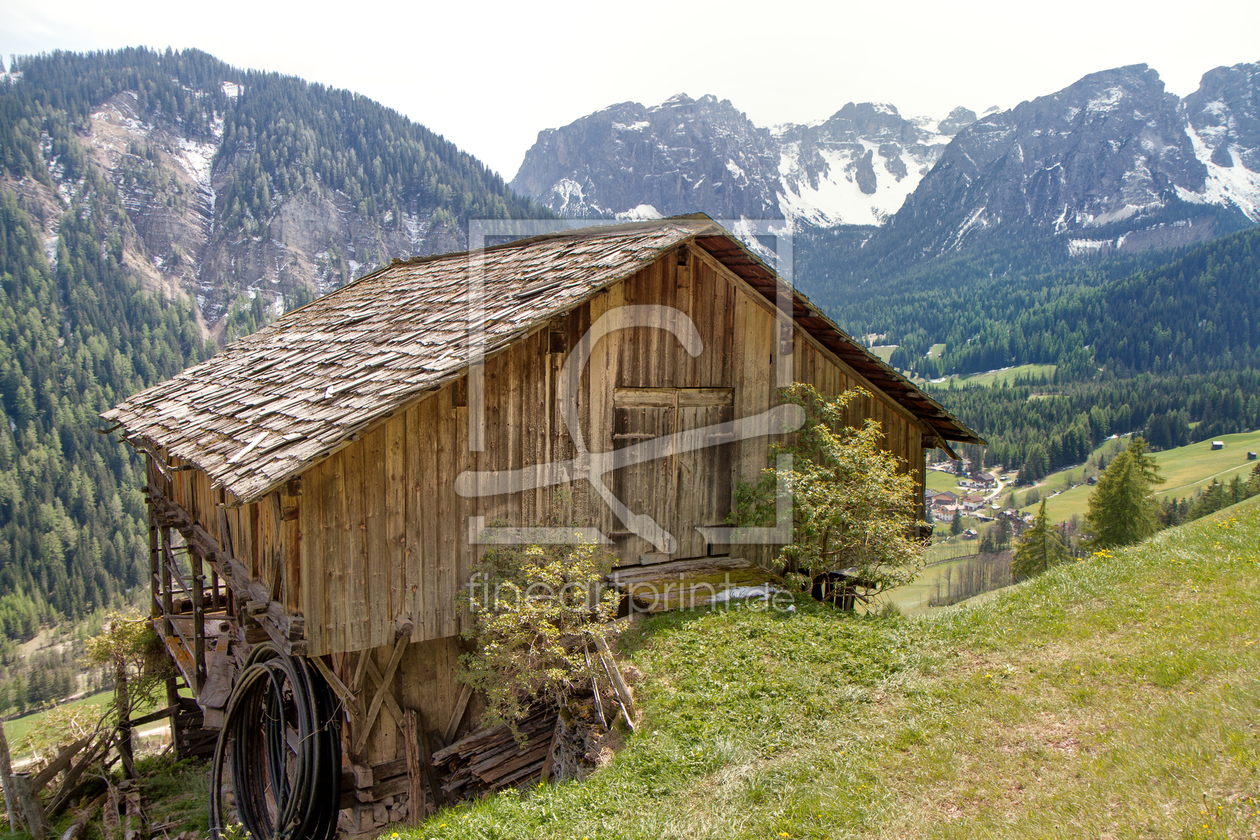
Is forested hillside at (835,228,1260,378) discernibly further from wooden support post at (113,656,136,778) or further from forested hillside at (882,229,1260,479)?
wooden support post at (113,656,136,778)

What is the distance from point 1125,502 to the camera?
74.0 ft

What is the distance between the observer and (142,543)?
95.2m

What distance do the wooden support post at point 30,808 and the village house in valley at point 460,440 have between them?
488cm

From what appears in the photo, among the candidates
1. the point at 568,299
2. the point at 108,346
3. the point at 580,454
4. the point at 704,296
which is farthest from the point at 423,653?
the point at 108,346

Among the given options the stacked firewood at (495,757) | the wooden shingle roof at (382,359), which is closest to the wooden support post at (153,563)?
the wooden shingle roof at (382,359)

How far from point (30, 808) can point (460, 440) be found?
1250cm

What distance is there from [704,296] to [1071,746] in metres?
6.84

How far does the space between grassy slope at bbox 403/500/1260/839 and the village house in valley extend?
86.9 inches

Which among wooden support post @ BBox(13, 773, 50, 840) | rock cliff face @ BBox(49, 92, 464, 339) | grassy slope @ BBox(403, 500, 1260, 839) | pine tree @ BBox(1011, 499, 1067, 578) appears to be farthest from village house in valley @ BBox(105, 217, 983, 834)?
rock cliff face @ BBox(49, 92, 464, 339)

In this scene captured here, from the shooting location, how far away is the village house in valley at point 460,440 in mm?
7988

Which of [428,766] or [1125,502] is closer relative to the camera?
[428,766]

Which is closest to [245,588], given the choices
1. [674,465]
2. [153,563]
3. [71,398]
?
[674,465]

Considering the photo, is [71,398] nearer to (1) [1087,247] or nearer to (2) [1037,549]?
(2) [1037,549]

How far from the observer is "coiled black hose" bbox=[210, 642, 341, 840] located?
850 centimetres
